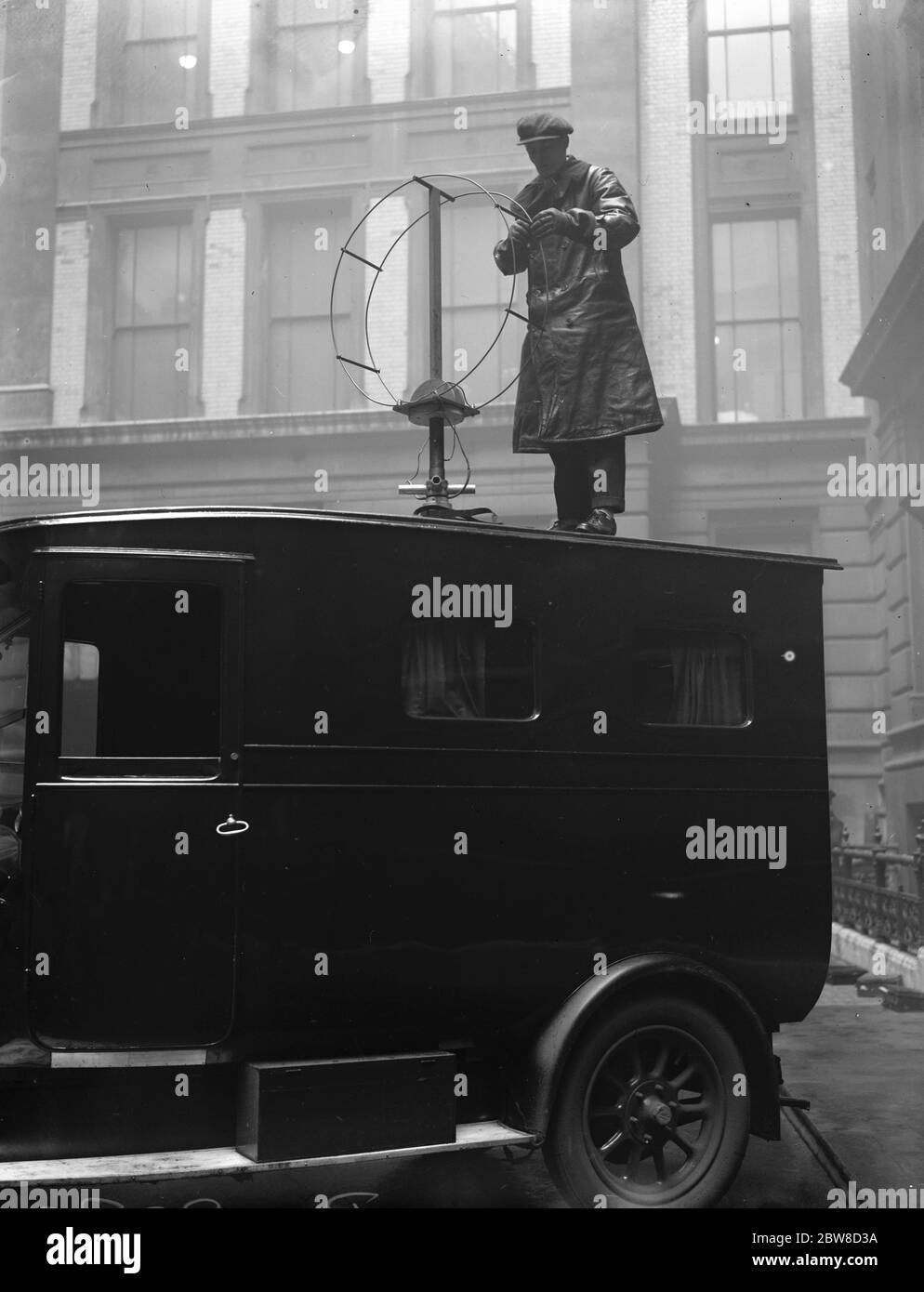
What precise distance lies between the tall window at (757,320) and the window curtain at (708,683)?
11566 millimetres

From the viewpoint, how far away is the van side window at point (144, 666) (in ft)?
15.3

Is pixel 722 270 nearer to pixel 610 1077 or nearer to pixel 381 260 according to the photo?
pixel 381 260

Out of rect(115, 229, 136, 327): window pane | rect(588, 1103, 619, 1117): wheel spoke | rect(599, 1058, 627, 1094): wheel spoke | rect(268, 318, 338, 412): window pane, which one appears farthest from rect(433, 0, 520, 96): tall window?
rect(588, 1103, 619, 1117): wheel spoke

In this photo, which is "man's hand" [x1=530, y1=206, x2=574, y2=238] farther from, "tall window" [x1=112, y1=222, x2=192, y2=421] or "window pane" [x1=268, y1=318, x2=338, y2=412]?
"tall window" [x1=112, y1=222, x2=192, y2=421]

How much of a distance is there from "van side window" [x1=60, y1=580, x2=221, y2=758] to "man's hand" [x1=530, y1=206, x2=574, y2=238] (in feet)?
11.1

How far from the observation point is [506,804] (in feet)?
16.3

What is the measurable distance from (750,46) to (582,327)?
27.7 feet

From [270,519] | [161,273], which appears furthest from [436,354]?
[161,273]

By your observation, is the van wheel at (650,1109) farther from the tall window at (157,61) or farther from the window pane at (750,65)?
the tall window at (157,61)

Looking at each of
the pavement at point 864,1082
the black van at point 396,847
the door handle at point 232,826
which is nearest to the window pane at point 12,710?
the black van at point 396,847

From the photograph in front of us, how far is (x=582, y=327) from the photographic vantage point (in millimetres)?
6941

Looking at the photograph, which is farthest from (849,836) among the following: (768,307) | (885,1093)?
(885,1093)

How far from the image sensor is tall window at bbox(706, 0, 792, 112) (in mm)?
13359

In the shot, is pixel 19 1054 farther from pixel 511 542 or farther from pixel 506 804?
pixel 511 542
